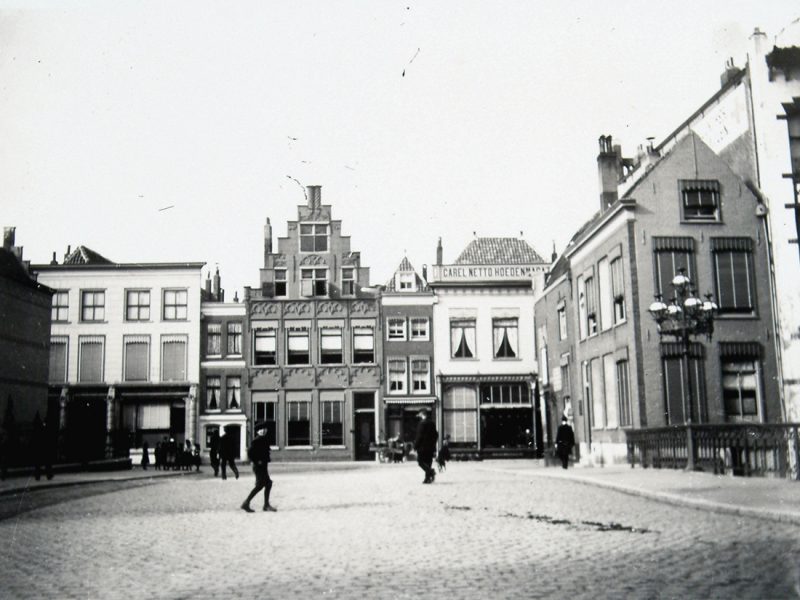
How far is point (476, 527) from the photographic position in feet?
36.4

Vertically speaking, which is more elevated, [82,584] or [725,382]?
[725,382]

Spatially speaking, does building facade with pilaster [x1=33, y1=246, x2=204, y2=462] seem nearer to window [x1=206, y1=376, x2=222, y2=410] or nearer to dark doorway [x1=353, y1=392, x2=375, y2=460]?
window [x1=206, y1=376, x2=222, y2=410]

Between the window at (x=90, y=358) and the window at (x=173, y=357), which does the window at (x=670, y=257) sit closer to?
the window at (x=173, y=357)

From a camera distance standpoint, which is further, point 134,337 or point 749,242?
point 134,337

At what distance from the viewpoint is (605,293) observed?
30.1 m

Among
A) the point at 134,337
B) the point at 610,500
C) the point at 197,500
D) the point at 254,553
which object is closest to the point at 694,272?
the point at 610,500

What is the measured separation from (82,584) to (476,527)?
16.8 ft

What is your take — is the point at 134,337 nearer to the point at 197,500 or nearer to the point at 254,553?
the point at 197,500

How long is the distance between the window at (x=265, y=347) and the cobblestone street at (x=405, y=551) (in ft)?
105

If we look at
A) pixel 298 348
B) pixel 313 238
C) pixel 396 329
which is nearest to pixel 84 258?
pixel 298 348

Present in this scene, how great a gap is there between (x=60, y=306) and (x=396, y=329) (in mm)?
16746

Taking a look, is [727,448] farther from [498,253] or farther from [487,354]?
[498,253]

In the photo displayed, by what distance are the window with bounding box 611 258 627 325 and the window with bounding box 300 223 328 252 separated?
22.5m

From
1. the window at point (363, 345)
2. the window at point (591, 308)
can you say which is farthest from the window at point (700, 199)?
the window at point (363, 345)
